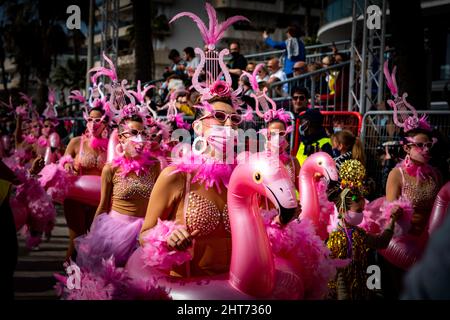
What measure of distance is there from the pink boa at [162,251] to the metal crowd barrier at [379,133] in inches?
174

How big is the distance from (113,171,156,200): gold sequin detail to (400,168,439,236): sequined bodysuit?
2243 millimetres

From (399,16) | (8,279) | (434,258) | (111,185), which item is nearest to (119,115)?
(111,185)

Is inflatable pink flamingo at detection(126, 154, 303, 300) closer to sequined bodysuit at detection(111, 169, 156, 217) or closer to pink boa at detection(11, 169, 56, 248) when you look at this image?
sequined bodysuit at detection(111, 169, 156, 217)

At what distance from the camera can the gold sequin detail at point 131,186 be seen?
5.32 metres

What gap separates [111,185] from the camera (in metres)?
5.38

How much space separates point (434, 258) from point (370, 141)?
257 inches

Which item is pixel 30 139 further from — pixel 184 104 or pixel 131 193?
pixel 131 193

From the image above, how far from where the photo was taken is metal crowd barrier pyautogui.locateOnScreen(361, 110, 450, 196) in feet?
24.0

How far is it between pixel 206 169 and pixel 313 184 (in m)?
1.88

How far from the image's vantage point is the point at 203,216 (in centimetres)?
336

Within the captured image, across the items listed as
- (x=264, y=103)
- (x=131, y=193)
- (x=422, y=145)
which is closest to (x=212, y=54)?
(x=264, y=103)

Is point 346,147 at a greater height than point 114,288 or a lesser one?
greater
